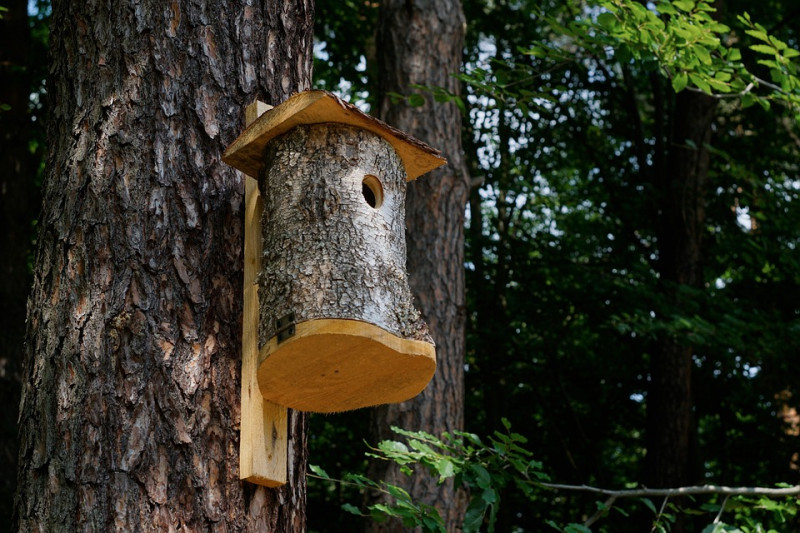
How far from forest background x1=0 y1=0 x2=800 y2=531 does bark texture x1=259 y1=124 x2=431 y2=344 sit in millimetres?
5530

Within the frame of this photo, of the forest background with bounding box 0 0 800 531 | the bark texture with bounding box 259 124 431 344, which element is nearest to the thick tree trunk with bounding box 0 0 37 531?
the forest background with bounding box 0 0 800 531

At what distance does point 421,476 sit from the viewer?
196 inches

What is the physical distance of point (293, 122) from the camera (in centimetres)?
237

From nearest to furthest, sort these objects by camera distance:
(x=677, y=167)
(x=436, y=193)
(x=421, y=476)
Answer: (x=421, y=476) → (x=436, y=193) → (x=677, y=167)

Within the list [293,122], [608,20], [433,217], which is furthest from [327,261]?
[433,217]

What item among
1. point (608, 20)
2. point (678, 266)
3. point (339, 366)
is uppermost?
point (608, 20)

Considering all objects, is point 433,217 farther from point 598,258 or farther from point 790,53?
point 598,258

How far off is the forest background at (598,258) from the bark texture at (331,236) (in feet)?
18.1

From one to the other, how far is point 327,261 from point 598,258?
24.8 ft

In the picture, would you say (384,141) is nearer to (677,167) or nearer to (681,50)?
(681,50)

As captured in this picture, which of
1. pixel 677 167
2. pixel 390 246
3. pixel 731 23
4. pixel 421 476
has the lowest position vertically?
pixel 421 476

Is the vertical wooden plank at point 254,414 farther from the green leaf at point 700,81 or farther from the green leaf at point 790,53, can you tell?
the green leaf at point 790,53

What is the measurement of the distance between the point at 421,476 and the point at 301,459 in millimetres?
2634

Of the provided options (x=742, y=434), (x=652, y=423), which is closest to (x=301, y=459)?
(x=652, y=423)
